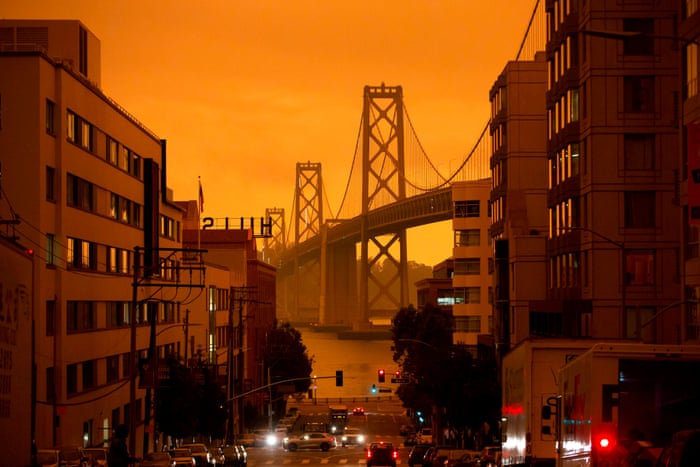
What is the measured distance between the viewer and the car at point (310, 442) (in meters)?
75.4

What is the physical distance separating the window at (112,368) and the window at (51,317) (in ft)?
33.1

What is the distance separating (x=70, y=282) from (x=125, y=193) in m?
12.5

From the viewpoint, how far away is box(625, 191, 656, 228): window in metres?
51.9

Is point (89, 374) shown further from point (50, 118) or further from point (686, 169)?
point (686, 169)

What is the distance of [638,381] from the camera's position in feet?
61.3

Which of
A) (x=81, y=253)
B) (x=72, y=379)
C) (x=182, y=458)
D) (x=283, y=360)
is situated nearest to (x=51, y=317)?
(x=72, y=379)

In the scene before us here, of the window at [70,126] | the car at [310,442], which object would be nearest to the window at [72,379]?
the window at [70,126]

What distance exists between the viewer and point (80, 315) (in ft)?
176

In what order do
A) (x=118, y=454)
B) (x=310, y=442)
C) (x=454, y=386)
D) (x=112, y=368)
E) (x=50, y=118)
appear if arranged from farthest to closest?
1. (x=310, y=442)
2. (x=454, y=386)
3. (x=112, y=368)
4. (x=50, y=118)
5. (x=118, y=454)

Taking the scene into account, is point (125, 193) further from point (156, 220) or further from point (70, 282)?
point (70, 282)

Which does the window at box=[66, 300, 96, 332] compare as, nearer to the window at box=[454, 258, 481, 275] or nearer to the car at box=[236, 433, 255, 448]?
the car at box=[236, 433, 255, 448]

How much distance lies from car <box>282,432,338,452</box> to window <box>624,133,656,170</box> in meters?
31.0

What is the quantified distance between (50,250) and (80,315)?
197 inches

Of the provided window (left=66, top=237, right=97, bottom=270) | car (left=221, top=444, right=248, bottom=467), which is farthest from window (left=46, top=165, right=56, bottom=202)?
car (left=221, top=444, right=248, bottom=467)
